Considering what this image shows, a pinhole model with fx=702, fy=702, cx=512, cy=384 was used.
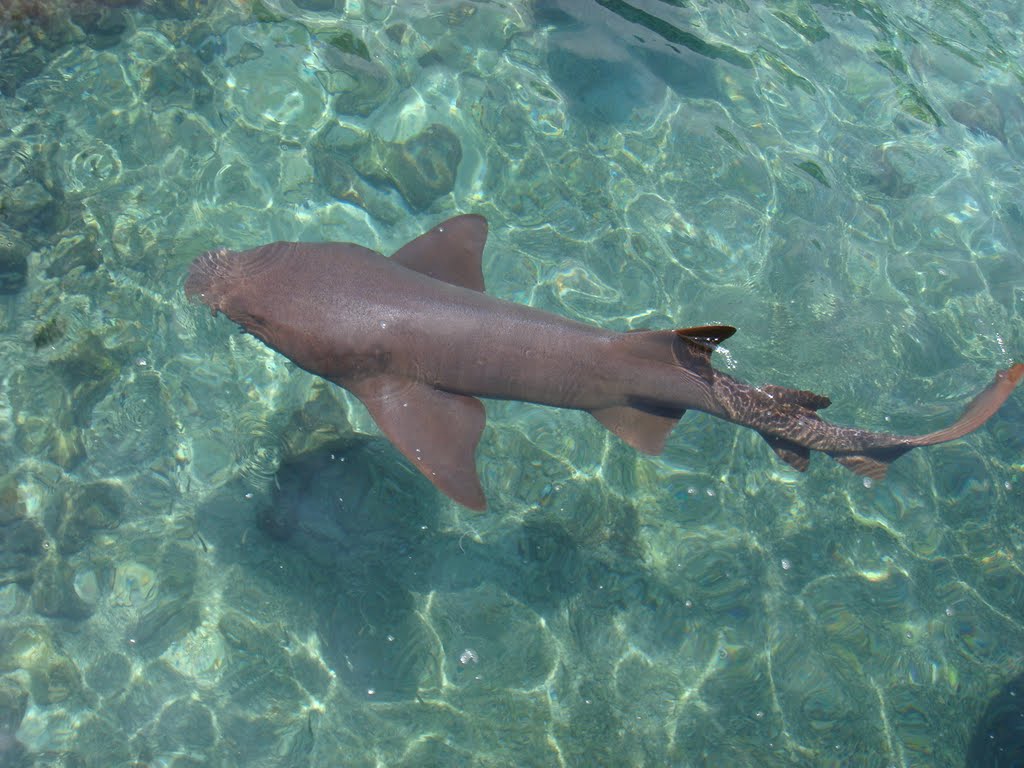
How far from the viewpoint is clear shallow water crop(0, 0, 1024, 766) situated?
683 centimetres

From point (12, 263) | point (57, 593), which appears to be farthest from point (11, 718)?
point (12, 263)

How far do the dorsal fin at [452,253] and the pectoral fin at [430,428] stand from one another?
103 centimetres

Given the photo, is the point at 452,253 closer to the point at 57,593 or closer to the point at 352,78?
the point at 352,78

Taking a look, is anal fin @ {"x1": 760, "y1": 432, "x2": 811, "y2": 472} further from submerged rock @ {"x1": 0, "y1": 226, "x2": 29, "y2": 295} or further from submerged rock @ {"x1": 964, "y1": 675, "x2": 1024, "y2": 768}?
submerged rock @ {"x1": 0, "y1": 226, "x2": 29, "y2": 295}

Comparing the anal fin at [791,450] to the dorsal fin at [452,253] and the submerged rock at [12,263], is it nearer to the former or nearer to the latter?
the dorsal fin at [452,253]

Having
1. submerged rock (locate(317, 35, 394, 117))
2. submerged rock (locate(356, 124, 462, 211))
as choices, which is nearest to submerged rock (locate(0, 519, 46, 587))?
submerged rock (locate(356, 124, 462, 211))

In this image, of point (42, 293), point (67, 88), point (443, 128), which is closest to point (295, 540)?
point (42, 293)

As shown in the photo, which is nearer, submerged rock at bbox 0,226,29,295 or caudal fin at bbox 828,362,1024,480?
caudal fin at bbox 828,362,1024,480

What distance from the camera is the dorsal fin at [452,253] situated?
19.4ft

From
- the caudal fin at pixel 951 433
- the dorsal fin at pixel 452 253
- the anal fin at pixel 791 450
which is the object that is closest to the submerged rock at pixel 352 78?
the dorsal fin at pixel 452 253

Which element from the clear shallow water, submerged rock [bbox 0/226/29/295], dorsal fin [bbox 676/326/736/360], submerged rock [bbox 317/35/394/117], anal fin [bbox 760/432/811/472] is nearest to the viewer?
dorsal fin [bbox 676/326/736/360]

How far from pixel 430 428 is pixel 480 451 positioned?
2.05 metres

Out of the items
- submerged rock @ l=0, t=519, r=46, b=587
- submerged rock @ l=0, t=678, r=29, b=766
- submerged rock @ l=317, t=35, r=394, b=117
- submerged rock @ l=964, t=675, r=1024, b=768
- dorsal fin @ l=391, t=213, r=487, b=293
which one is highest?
dorsal fin @ l=391, t=213, r=487, b=293

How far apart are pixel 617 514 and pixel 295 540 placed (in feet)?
11.0
